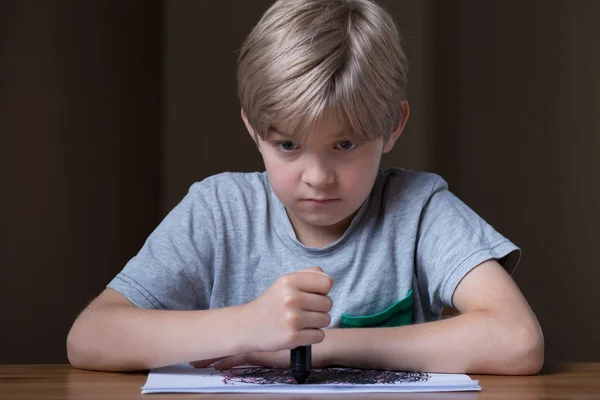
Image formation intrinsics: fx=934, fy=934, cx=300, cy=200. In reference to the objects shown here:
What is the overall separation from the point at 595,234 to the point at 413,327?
152 centimetres

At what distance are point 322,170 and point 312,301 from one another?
0.21 metres

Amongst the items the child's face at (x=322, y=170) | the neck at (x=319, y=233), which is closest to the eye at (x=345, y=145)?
the child's face at (x=322, y=170)

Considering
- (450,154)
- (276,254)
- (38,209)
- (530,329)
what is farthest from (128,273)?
A: (450,154)

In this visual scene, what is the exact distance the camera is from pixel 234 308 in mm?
1085

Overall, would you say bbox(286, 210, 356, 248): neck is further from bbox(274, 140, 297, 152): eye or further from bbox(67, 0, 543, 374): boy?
bbox(274, 140, 297, 152): eye

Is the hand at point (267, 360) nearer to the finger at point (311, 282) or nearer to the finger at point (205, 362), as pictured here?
the finger at point (205, 362)

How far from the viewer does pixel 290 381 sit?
3.33 ft

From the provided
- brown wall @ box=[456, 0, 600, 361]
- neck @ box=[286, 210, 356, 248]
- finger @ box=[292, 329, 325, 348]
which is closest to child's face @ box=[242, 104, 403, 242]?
neck @ box=[286, 210, 356, 248]

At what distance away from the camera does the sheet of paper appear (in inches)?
38.0

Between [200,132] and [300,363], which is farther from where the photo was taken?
[200,132]

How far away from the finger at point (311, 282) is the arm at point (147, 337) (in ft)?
0.31

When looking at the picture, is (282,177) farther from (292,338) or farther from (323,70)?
(292,338)

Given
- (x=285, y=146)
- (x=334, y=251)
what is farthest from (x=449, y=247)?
(x=285, y=146)

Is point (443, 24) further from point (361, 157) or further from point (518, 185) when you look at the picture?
point (361, 157)
